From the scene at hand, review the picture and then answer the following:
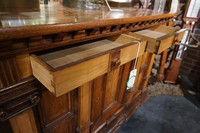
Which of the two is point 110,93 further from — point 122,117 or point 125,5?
point 125,5

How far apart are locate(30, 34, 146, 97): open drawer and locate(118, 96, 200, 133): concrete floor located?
0.88 m

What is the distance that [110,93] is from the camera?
3.52 ft

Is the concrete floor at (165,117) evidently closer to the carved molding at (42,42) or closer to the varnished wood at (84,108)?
the varnished wood at (84,108)

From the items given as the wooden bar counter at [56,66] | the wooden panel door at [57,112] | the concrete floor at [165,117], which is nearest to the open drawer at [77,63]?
the wooden bar counter at [56,66]

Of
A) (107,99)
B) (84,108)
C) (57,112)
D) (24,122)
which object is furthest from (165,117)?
(24,122)

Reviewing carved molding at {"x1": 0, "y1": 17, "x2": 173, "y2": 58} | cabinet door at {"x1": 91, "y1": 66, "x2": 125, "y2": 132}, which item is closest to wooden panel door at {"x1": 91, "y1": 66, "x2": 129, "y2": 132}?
cabinet door at {"x1": 91, "y1": 66, "x2": 125, "y2": 132}

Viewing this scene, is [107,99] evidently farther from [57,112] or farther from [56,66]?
[56,66]

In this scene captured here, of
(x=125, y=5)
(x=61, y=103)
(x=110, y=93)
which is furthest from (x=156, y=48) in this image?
(x=125, y=5)

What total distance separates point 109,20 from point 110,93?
59 centimetres

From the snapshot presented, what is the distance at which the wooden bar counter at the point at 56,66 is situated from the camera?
444 millimetres

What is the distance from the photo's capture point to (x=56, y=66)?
54cm

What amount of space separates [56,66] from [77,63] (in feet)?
0.38

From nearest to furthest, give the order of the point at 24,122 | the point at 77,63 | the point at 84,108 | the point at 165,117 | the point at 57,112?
the point at 77,63 < the point at 24,122 < the point at 57,112 < the point at 84,108 < the point at 165,117

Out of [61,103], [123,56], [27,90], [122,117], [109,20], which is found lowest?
[122,117]
